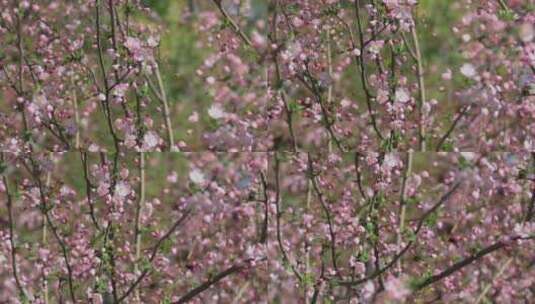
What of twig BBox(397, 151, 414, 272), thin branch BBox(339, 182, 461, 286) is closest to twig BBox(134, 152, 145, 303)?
thin branch BBox(339, 182, 461, 286)

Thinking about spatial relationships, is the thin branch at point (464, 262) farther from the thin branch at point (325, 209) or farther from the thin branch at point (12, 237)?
the thin branch at point (12, 237)

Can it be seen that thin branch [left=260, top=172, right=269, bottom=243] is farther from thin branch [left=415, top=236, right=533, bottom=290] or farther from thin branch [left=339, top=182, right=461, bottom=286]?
thin branch [left=415, top=236, right=533, bottom=290]

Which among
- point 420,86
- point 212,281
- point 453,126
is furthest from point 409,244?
point 212,281

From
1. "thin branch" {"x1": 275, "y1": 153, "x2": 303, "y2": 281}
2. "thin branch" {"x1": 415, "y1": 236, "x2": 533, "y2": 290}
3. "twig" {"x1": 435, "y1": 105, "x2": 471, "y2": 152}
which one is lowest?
"thin branch" {"x1": 415, "y1": 236, "x2": 533, "y2": 290}

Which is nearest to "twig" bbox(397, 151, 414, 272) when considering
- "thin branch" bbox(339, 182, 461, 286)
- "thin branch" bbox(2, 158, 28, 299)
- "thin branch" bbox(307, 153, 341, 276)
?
"thin branch" bbox(339, 182, 461, 286)

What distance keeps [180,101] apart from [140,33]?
253mm

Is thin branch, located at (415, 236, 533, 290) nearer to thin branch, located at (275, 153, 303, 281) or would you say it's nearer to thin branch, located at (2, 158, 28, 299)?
thin branch, located at (275, 153, 303, 281)

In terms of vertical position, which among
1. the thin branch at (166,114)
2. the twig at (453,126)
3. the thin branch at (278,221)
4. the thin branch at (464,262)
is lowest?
the thin branch at (464,262)

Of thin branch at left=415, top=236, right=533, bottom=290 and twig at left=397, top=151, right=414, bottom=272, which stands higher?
twig at left=397, top=151, right=414, bottom=272

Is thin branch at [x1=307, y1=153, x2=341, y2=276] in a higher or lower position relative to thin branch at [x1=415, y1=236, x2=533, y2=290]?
higher

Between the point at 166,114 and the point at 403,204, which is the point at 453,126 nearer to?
the point at 403,204

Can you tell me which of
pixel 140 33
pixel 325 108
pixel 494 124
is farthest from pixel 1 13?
pixel 494 124

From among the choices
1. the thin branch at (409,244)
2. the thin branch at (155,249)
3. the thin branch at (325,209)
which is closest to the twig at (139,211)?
the thin branch at (155,249)

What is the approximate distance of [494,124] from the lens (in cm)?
279
